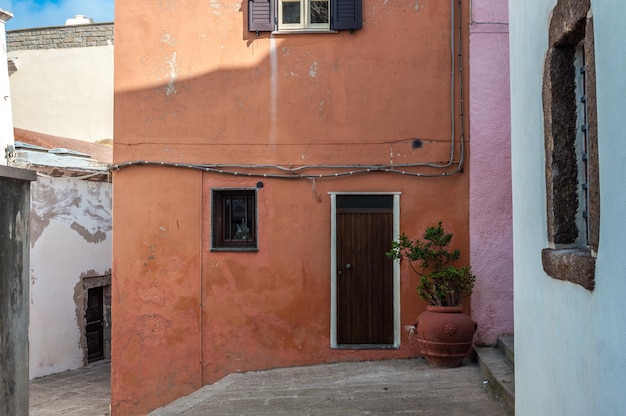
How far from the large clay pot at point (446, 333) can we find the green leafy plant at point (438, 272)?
166 mm

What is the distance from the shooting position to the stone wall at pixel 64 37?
738 inches

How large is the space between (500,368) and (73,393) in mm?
7799

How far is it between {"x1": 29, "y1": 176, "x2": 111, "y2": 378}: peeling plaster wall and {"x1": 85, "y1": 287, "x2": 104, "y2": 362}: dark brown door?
419 millimetres

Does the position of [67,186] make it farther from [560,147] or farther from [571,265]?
[571,265]

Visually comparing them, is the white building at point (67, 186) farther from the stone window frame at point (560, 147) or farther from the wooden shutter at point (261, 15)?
the stone window frame at point (560, 147)

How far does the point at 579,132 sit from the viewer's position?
12.3 ft

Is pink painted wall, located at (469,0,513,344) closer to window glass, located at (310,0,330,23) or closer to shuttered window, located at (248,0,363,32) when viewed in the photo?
shuttered window, located at (248,0,363,32)

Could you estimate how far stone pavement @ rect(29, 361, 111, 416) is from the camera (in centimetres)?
1041

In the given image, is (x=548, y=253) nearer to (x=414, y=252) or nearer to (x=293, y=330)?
(x=414, y=252)

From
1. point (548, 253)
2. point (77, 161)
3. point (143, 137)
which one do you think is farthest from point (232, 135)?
point (77, 161)

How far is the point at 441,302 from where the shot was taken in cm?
764

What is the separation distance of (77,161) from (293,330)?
307 inches

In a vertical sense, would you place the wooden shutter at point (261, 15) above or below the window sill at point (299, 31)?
above

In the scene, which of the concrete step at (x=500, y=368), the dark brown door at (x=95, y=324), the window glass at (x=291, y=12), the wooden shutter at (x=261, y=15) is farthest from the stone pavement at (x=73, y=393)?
the window glass at (x=291, y=12)
